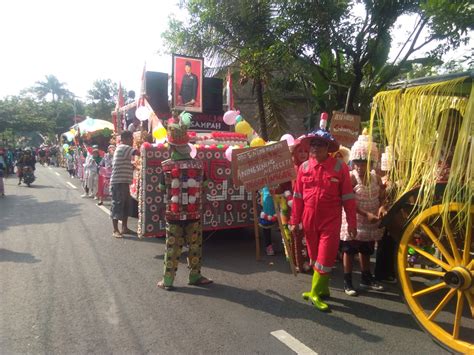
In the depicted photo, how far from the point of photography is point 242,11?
31.4ft

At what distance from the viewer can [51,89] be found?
2630 inches

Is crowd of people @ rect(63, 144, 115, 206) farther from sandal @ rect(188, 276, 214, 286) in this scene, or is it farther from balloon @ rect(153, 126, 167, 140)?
sandal @ rect(188, 276, 214, 286)

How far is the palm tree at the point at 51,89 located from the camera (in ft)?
217

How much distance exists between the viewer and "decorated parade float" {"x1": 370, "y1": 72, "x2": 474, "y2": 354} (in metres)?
2.68

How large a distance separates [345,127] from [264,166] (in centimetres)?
191

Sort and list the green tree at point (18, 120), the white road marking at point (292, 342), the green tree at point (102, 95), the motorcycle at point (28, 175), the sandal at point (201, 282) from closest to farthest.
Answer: the white road marking at point (292, 342) → the sandal at point (201, 282) → the motorcycle at point (28, 175) → the green tree at point (18, 120) → the green tree at point (102, 95)

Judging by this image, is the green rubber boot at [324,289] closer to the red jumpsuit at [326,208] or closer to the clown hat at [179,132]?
the red jumpsuit at [326,208]

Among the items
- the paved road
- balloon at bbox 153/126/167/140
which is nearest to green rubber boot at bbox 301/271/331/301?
the paved road

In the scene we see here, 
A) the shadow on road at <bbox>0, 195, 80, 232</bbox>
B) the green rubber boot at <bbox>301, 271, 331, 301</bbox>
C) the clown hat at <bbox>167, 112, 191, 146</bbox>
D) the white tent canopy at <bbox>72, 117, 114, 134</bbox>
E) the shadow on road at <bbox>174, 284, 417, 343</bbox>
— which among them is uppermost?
the white tent canopy at <bbox>72, 117, 114, 134</bbox>

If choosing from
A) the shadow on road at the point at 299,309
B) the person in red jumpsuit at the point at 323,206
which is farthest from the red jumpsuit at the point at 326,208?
the shadow on road at the point at 299,309

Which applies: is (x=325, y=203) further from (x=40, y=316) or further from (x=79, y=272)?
(x=79, y=272)

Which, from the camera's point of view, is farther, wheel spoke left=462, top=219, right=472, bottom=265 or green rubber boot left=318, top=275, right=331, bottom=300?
green rubber boot left=318, top=275, right=331, bottom=300

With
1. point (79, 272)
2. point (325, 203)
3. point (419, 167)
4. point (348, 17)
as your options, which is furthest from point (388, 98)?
point (348, 17)

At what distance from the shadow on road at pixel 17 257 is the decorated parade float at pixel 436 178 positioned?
4.53 m
